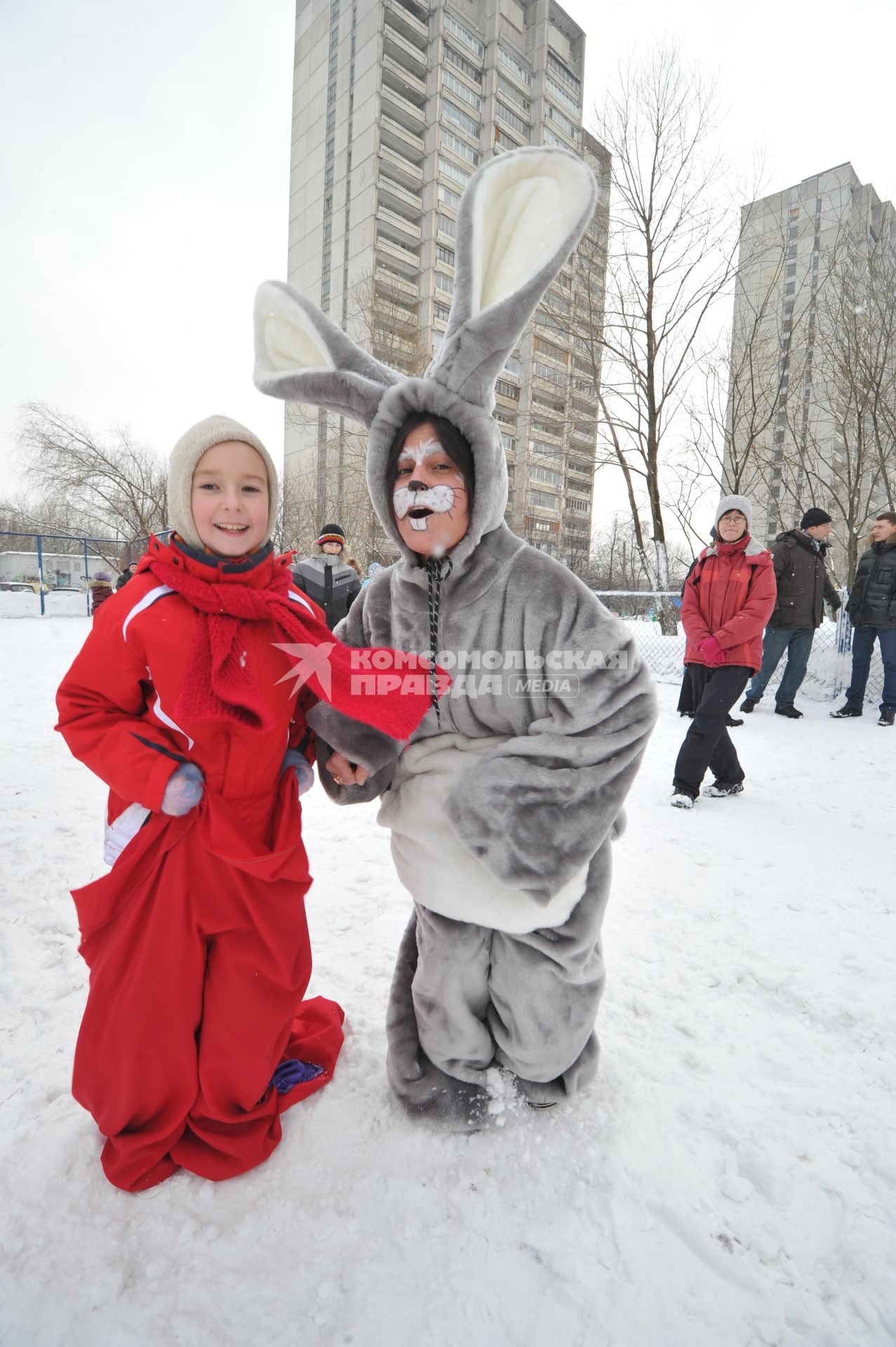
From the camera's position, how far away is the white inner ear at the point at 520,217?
1417mm

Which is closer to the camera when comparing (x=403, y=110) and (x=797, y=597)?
(x=797, y=597)

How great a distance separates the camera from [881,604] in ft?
19.6

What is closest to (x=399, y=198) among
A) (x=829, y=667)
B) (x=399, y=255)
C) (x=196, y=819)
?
(x=399, y=255)

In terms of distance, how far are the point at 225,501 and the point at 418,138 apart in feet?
168

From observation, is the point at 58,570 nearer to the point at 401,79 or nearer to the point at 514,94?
the point at 401,79

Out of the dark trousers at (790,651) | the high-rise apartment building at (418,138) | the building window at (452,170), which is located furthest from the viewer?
the building window at (452,170)

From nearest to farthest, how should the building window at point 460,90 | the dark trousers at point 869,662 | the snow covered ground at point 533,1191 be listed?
the snow covered ground at point 533,1191 → the dark trousers at point 869,662 → the building window at point 460,90

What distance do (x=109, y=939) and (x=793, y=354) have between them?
14.1 metres

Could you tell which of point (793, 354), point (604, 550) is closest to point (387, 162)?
point (604, 550)

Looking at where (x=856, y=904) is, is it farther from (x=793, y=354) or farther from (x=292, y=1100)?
(x=793, y=354)

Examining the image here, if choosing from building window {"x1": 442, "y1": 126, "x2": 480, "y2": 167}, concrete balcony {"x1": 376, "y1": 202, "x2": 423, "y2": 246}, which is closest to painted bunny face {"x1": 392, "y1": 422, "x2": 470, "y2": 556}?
concrete balcony {"x1": 376, "y1": 202, "x2": 423, "y2": 246}

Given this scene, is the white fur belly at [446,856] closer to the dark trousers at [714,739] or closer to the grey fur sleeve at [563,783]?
the grey fur sleeve at [563,783]

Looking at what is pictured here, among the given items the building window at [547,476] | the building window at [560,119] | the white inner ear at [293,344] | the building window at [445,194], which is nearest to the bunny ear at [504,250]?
the white inner ear at [293,344]

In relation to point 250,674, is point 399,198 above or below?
above
